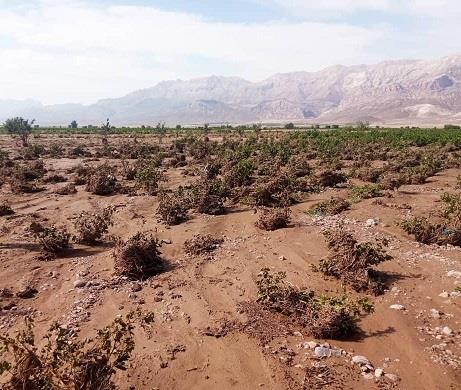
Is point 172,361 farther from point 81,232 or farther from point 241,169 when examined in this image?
point 241,169

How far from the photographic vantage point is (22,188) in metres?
17.8

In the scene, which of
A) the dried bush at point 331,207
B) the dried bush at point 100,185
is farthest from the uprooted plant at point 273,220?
the dried bush at point 100,185

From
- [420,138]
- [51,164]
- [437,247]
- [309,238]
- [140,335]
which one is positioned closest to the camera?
[140,335]

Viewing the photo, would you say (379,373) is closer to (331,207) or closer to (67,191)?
→ (331,207)

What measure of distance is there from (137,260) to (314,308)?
3.74m

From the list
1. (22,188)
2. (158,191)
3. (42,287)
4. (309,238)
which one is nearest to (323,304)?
(309,238)

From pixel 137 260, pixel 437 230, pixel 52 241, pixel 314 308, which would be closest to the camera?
pixel 314 308

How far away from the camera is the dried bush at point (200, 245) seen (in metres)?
10.0

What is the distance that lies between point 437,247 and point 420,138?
3062 centimetres

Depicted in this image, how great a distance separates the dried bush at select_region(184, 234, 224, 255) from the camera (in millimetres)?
10023

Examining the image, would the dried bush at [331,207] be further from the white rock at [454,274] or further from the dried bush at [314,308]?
the dried bush at [314,308]

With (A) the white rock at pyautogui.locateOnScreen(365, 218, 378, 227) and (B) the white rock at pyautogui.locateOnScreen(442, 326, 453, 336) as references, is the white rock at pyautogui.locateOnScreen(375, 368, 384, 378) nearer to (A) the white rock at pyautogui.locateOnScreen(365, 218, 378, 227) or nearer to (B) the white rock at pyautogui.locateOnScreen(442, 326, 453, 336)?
(B) the white rock at pyautogui.locateOnScreen(442, 326, 453, 336)

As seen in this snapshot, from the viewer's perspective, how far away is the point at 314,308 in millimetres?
7012

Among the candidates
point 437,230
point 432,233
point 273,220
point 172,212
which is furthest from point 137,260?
point 437,230
